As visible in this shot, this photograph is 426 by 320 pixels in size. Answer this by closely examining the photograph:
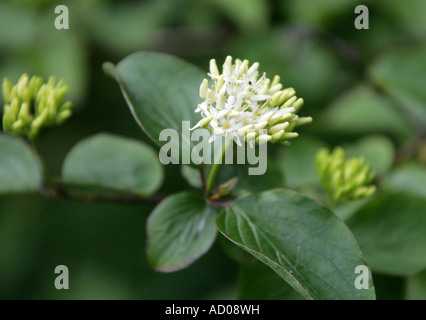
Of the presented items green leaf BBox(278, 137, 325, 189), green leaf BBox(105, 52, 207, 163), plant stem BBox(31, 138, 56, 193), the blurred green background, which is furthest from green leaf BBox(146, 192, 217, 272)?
the blurred green background

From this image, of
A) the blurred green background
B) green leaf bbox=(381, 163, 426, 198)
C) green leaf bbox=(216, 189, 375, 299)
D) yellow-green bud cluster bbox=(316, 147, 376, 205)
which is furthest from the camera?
the blurred green background

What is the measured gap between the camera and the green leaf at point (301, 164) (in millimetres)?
1300

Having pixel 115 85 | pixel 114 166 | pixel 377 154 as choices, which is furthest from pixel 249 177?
pixel 115 85

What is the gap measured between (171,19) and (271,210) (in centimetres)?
145

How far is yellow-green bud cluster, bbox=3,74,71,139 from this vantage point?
914 millimetres

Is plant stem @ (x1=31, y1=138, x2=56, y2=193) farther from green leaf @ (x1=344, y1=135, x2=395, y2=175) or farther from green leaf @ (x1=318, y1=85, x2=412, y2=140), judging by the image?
green leaf @ (x1=318, y1=85, x2=412, y2=140)

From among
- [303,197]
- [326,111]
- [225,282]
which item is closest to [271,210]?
[303,197]

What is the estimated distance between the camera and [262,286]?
889 mm

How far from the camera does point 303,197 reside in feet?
2.70

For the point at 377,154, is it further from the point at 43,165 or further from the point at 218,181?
the point at 43,165

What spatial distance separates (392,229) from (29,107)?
0.85 metres

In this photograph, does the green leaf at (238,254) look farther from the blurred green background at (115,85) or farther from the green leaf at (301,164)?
the blurred green background at (115,85)

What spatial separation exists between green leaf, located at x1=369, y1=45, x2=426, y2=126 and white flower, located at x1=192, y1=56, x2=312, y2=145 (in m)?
0.82

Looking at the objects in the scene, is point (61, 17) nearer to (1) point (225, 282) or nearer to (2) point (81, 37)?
(2) point (81, 37)
